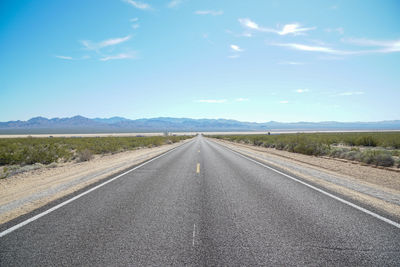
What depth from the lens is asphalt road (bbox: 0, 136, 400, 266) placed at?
3176mm

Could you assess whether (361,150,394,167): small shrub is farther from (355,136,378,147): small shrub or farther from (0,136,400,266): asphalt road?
(355,136,378,147): small shrub

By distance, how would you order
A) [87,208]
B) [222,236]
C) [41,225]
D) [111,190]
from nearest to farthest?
[222,236] < [41,225] < [87,208] < [111,190]

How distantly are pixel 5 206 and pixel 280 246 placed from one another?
632cm

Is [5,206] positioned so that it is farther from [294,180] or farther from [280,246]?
[294,180]

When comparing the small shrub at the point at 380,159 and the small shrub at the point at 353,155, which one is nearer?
the small shrub at the point at 380,159

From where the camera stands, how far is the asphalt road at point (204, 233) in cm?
318

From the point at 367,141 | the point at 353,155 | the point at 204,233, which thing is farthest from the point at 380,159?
the point at 367,141

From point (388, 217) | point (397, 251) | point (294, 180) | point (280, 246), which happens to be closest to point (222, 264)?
point (280, 246)

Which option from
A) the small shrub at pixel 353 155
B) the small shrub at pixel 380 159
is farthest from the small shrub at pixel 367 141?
the small shrub at pixel 380 159

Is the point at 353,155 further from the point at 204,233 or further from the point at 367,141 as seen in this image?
the point at 367,141

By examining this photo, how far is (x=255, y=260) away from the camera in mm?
3123

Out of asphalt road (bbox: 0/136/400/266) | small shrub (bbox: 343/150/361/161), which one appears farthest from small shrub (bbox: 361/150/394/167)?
asphalt road (bbox: 0/136/400/266)

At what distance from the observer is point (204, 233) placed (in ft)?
13.0

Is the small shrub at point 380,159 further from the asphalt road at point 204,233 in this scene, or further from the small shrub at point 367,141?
the small shrub at point 367,141
